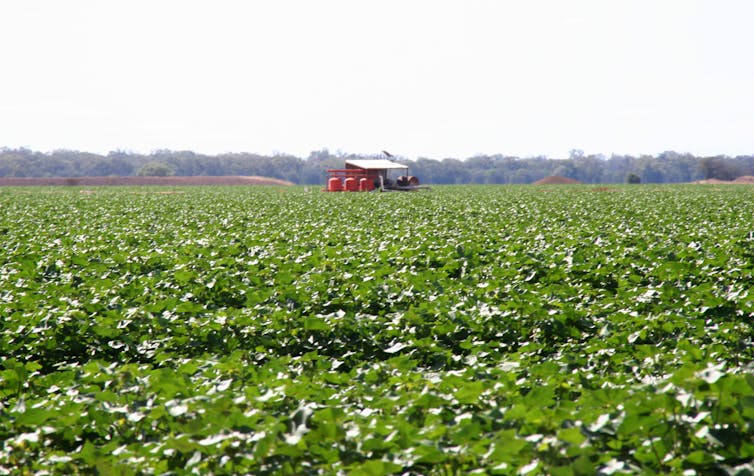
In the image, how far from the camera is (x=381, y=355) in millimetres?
6457

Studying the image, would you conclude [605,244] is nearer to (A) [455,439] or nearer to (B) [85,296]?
(B) [85,296]

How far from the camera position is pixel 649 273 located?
925 centimetres

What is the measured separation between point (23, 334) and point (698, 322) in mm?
6588

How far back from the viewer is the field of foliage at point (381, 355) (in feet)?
11.2

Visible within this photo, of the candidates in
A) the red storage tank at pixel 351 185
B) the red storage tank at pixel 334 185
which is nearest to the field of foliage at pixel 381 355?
the red storage tank at pixel 351 185

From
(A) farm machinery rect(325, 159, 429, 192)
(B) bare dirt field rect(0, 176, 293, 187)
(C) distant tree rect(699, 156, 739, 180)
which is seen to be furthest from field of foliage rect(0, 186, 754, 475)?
(C) distant tree rect(699, 156, 739, 180)

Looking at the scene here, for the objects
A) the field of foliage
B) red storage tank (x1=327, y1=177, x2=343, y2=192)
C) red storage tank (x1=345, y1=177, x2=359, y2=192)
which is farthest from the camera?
red storage tank (x1=327, y1=177, x2=343, y2=192)

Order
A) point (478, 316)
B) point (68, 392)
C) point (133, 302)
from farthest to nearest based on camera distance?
point (133, 302)
point (478, 316)
point (68, 392)

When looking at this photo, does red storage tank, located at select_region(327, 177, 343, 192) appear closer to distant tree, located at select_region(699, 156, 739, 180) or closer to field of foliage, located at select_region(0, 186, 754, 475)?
field of foliage, located at select_region(0, 186, 754, 475)

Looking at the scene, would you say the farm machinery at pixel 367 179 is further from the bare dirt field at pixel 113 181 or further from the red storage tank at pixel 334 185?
the bare dirt field at pixel 113 181

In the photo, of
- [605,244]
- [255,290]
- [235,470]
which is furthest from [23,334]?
[605,244]

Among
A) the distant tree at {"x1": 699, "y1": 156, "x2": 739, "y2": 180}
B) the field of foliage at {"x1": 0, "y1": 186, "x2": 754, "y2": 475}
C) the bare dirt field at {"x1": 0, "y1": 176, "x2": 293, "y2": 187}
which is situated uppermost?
the distant tree at {"x1": 699, "y1": 156, "x2": 739, "y2": 180}

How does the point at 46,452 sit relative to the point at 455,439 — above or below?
below

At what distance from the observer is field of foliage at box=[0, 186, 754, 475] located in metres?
3.42
